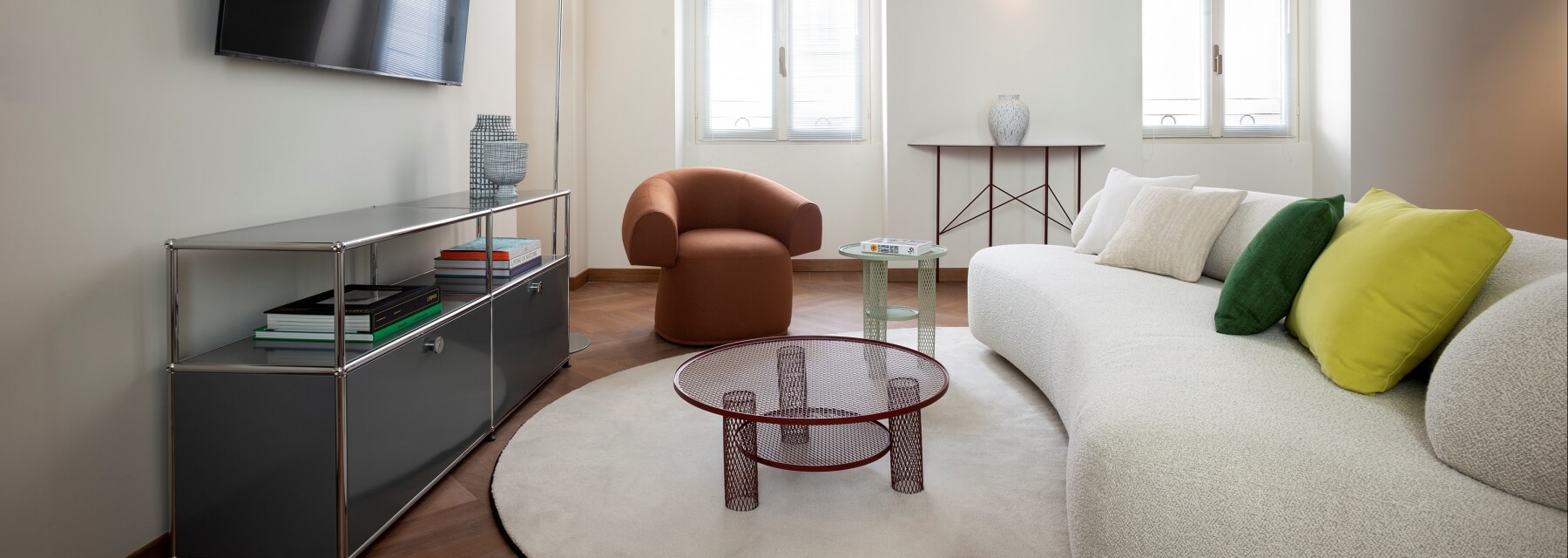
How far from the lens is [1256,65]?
21.3 feet

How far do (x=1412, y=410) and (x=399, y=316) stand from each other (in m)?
2.09

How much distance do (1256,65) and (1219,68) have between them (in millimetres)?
275

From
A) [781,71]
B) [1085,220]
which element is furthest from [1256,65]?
[1085,220]

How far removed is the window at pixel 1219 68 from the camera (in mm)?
6371

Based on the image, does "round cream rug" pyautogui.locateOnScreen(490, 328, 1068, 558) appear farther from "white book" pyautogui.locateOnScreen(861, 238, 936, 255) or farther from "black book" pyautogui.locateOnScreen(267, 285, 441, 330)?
"white book" pyautogui.locateOnScreen(861, 238, 936, 255)

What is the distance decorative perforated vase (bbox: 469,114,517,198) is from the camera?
3.43 metres

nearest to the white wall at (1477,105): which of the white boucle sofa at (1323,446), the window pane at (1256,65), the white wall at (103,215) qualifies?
the white boucle sofa at (1323,446)

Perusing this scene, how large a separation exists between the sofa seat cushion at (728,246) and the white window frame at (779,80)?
2.19m

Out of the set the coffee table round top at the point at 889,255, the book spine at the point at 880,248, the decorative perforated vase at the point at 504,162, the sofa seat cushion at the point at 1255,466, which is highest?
the decorative perforated vase at the point at 504,162

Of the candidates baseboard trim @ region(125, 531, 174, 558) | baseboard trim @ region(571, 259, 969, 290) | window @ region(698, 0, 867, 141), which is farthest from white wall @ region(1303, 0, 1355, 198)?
baseboard trim @ region(125, 531, 174, 558)

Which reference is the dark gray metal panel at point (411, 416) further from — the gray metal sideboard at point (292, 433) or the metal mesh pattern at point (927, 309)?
the metal mesh pattern at point (927, 309)

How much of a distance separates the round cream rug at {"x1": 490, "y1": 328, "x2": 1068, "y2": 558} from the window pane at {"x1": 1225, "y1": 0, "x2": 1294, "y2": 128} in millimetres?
4349

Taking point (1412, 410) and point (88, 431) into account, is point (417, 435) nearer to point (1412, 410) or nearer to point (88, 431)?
point (88, 431)

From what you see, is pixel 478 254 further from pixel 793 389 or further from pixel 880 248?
pixel 880 248
